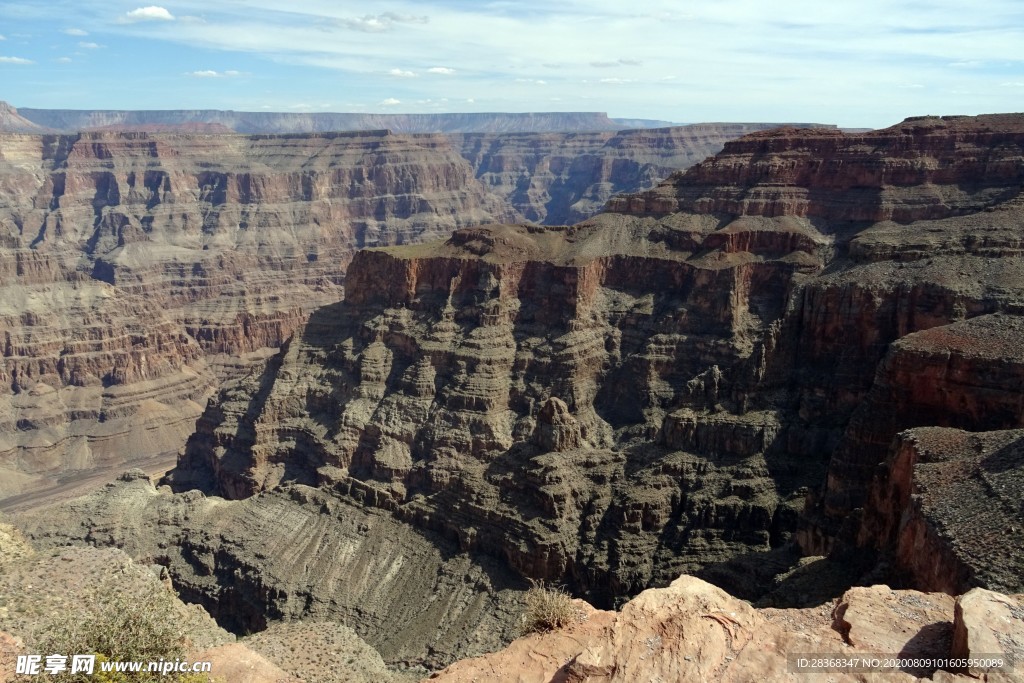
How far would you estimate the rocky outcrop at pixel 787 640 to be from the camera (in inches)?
794

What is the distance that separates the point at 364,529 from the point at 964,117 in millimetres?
75817

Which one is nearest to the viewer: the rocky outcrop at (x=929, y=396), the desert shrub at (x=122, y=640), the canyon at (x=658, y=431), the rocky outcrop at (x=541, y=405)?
the desert shrub at (x=122, y=640)

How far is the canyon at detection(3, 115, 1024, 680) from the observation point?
36094mm

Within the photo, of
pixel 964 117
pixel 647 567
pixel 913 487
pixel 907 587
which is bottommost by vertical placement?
pixel 647 567

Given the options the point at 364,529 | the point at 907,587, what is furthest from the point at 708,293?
the point at 907,587

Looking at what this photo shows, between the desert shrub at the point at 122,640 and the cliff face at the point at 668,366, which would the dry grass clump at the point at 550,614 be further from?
the cliff face at the point at 668,366

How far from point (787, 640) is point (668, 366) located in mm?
55192

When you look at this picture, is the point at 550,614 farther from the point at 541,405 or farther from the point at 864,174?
the point at 864,174

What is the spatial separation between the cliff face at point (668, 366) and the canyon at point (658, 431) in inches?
9.8

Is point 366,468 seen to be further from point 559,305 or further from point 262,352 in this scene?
point 262,352

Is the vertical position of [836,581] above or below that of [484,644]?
above

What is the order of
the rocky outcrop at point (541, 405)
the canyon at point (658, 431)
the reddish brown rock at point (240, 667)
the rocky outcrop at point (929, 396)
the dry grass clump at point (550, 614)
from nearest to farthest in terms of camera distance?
1. the dry grass clump at point (550, 614)
2. the reddish brown rock at point (240, 667)
3. the canyon at point (658, 431)
4. the rocky outcrop at point (929, 396)
5. the rocky outcrop at point (541, 405)

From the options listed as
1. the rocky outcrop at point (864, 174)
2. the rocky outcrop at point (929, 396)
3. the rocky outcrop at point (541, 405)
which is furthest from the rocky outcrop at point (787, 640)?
the rocky outcrop at point (864, 174)

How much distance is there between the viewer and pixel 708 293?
256 feet
